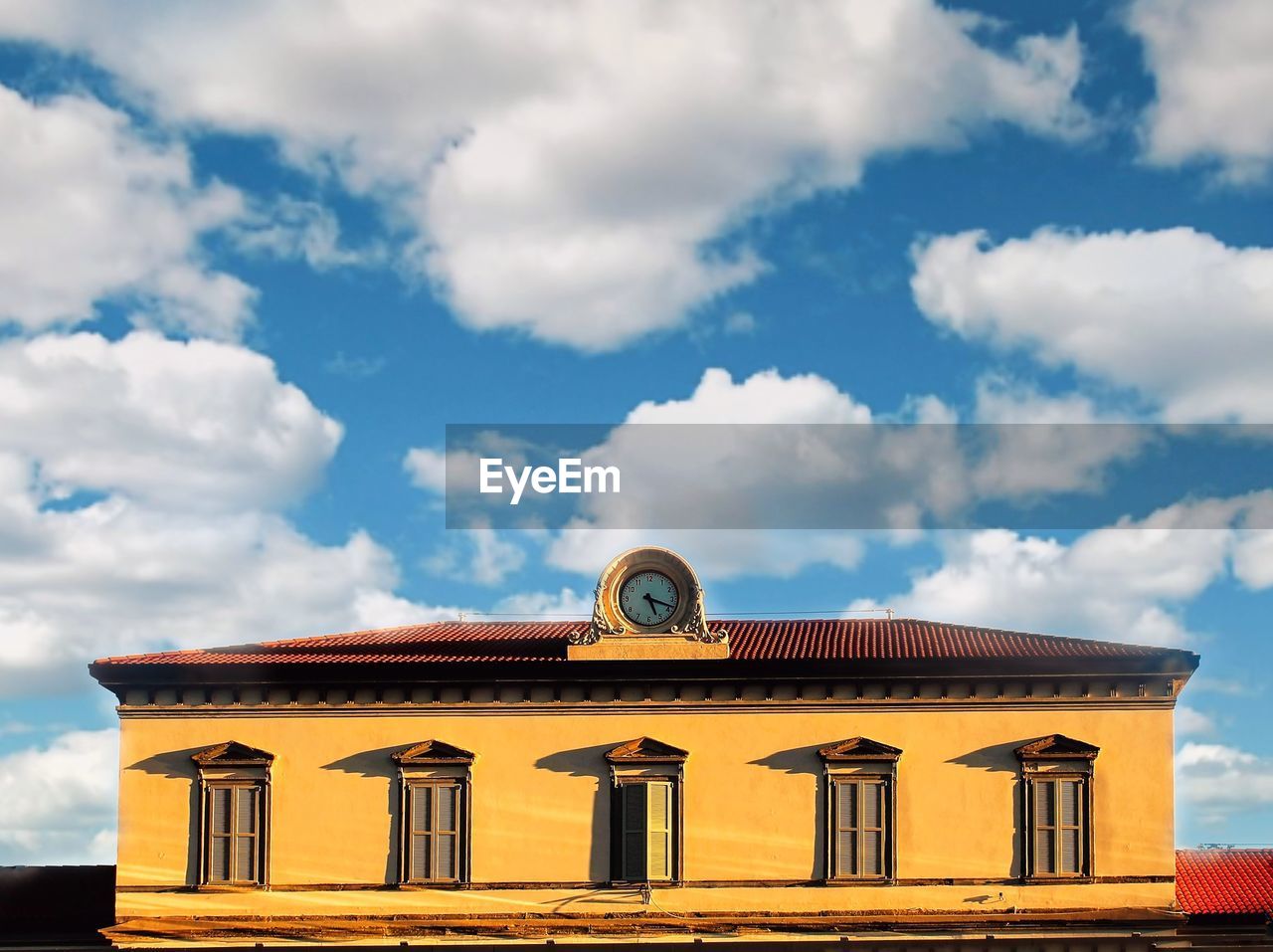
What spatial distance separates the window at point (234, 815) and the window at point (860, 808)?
11384 millimetres

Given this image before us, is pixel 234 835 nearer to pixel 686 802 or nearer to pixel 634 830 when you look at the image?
pixel 634 830

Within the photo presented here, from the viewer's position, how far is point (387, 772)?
36812mm

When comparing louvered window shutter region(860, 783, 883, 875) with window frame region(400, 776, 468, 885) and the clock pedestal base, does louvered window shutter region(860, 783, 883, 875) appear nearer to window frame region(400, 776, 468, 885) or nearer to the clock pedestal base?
the clock pedestal base

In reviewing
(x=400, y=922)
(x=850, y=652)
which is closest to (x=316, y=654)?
(x=400, y=922)

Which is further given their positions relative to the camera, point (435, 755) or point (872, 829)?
point (435, 755)

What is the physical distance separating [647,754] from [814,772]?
337 cm

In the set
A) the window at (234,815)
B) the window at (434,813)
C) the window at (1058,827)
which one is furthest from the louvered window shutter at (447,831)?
the window at (1058,827)

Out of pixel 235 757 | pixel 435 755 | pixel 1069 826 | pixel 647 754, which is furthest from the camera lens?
pixel 235 757

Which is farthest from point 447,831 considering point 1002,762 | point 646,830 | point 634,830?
point 1002,762

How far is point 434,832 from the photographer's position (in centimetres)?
3656

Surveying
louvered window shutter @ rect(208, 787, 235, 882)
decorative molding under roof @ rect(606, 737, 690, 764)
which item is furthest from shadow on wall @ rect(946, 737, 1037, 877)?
louvered window shutter @ rect(208, 787, 235, 882)

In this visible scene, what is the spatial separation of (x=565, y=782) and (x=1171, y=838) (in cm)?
1215

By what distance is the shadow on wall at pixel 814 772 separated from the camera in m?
36.2

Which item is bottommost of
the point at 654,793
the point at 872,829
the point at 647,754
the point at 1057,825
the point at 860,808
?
the point at 872,829
